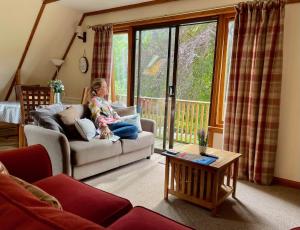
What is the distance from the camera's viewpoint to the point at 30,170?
180cm

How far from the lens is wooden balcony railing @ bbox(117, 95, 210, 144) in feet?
15.6

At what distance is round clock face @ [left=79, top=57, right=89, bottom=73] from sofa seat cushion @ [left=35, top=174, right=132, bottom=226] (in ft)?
11.9

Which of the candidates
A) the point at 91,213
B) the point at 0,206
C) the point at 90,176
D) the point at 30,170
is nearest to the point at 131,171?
the point at 90,176

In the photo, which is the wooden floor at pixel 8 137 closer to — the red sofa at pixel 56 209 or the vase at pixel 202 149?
the red sofa at pixel 56 209

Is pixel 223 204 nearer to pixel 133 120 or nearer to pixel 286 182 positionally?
pixel 286 182

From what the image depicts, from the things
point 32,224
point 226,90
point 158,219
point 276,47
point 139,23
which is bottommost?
point 158,219

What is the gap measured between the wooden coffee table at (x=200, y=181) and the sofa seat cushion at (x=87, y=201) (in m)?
0.97

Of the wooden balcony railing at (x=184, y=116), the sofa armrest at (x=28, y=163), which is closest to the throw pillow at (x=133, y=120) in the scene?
the wooden balcony railing at (x=184, y=116)

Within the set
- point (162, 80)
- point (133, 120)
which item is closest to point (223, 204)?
point (133, 120)

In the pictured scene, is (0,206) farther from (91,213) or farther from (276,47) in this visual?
(276,47)

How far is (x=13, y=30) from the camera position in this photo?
4254 millimetres

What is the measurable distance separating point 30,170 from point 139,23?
3.19 meters

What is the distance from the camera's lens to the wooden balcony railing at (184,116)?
477cm

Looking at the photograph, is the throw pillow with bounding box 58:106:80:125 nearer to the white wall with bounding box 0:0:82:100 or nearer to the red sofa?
the red sofa
